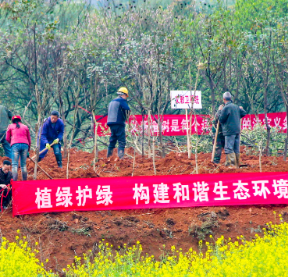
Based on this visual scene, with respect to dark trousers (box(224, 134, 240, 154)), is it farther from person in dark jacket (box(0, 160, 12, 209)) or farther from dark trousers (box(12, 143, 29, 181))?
person in dark jacket (box(0, 160, 12, 209))

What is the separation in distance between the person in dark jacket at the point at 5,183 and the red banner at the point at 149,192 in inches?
11.2

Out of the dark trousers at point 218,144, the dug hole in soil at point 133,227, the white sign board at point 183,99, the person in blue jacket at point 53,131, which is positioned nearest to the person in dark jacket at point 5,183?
the dug hole in soil at point 133,227

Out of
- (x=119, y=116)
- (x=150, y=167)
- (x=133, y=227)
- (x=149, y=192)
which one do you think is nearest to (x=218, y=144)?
(x=150, y=167)

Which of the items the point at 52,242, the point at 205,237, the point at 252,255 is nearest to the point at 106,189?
the point at 52,242

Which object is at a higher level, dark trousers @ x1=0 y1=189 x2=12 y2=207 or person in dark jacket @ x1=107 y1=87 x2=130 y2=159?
person in dark jacket @ x1=107 y1=87 x2=130 y2=159

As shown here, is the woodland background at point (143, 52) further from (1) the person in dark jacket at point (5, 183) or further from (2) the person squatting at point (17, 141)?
(1) the person in dark jacket at point (5, 183)

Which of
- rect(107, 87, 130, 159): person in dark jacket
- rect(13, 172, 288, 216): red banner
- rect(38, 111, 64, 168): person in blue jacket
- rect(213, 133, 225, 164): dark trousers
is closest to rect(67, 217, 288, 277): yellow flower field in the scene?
rect(13, 172, 288, 216): red banner

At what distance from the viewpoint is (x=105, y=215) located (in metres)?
7.71

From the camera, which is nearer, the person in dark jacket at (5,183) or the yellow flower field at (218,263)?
the yellow flower field at (218,263)

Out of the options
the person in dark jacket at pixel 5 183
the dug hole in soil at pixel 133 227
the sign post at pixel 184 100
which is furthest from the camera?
the sign post at pixel 184 100

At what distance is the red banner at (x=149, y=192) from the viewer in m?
7.59

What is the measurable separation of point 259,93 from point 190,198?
34.3 ft

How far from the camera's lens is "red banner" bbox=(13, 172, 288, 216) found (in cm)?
759

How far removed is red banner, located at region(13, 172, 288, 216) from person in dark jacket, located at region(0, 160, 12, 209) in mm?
284
